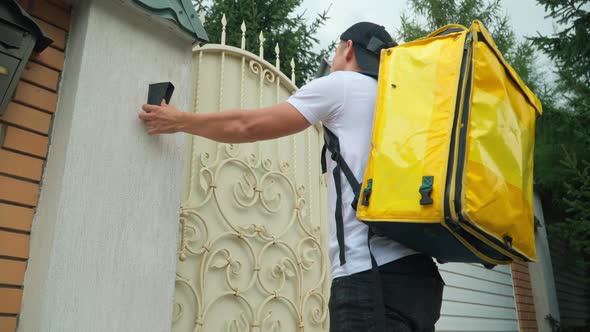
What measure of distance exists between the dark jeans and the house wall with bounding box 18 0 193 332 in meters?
0.75

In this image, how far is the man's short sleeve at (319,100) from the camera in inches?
63.0

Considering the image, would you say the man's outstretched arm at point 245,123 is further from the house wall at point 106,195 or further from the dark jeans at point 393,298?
the dark jeans at point 393,298

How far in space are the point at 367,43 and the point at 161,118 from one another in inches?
32.6

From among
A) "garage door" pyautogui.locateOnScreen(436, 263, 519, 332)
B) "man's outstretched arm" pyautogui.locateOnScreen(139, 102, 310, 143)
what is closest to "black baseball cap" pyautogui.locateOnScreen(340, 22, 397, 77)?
"man's outstretched arm" pyautogui.locateOnScreen(139, 102, 310, 143)

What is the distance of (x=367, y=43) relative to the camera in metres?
1.85

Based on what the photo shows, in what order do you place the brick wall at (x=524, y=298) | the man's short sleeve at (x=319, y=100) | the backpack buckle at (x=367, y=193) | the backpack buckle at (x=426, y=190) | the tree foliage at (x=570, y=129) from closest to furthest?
the backpack buckle at (x=426, y=190)
the backpack buckle at (x=367, y=193)
the man's short sleeve at (x=319, y=100)
the tree foliage at (x=570, y=129)
the brick wall at (x=524, y=298)

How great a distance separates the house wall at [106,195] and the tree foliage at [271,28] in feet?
15.6

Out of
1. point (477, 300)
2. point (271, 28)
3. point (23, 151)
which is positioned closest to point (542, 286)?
point (477, 300)

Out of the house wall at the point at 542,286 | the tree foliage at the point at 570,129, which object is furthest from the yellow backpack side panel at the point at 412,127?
the house wall at the point at 542,286

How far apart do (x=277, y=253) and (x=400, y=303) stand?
1511 millimetres

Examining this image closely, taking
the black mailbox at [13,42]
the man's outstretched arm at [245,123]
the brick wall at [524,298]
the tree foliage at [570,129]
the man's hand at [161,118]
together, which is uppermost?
the tree foliage at [570,129]

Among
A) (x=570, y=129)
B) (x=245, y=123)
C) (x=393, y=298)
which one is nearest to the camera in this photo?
(x=393, y=298)

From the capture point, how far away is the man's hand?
179cm

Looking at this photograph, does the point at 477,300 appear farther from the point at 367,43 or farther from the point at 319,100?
the point at 319,100
